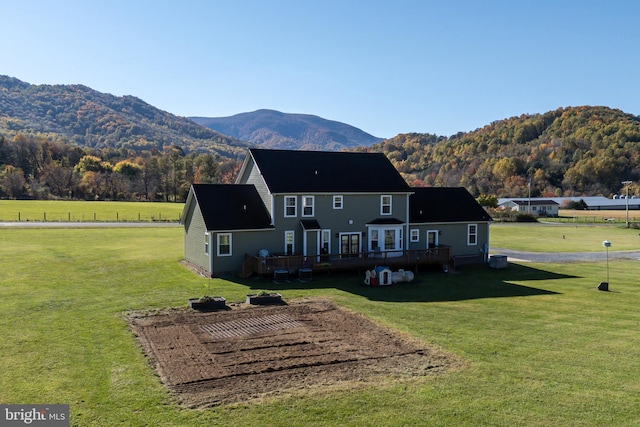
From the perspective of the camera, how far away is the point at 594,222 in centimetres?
7819

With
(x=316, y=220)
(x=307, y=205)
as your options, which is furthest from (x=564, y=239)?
(x=307, y=205)

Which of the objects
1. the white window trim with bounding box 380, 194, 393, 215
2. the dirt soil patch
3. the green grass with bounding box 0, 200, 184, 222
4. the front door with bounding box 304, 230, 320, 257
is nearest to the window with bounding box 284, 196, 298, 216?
the front door with bounding box 304, 230, 320, 257

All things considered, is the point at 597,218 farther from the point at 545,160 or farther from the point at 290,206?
the point at 290,206

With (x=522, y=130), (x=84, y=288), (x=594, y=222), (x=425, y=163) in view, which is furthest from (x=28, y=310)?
(x=522, y=130)

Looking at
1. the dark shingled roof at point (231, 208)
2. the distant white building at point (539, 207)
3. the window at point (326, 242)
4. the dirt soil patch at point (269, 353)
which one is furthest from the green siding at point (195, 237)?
the distant white building at point (539, 207)

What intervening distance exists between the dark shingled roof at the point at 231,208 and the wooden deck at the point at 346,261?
2.14 m

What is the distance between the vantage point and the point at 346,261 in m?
28.5

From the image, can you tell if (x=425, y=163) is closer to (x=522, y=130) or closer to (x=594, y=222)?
(x=522, y=130)

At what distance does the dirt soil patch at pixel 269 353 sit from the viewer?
1183cm

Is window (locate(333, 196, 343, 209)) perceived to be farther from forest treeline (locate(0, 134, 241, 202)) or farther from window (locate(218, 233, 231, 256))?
forest treeline (locate(0, 134, 241, 202))

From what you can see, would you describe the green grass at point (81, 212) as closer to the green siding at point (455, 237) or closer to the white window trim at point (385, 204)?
the white window trim at point (385, 204)

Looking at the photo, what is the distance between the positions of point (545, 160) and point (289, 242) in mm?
144904

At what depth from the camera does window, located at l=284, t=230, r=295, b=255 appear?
28.8 meters

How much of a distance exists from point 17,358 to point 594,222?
84092 millimetres
